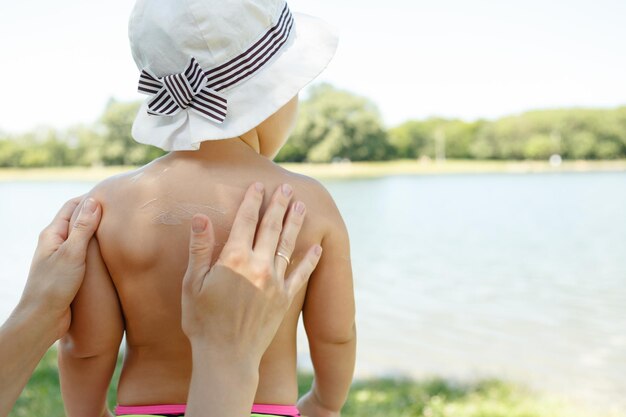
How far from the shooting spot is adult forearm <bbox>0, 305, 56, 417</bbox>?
1.10 metres

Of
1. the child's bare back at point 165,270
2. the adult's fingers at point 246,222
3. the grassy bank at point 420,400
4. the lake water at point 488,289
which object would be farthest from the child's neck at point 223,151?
the lake water at point 488,289

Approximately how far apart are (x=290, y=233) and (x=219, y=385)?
10.6 inches

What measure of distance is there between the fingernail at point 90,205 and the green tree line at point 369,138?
3047 centimetres

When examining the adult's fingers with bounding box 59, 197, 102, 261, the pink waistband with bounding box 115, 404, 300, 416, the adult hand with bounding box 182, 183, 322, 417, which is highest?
the adult's fingers with bounding box 59, 197, 102, 261

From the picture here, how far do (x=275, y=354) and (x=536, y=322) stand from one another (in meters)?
6.23

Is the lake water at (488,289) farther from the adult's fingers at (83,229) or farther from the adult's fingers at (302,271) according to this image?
the adult's fingers at (83,229)

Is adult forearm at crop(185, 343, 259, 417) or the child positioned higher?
the child

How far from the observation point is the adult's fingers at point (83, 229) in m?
1.12

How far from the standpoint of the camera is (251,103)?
3.87 feet

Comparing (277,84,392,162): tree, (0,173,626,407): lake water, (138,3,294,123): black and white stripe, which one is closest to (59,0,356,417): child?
(138,3,294,123): black and white stripe

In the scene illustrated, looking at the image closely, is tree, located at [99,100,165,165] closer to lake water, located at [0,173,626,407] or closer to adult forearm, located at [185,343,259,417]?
lake water, located at [0,173,626,407]

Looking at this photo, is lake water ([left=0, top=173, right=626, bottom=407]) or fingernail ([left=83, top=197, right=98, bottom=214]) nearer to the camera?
fingernail ([left=83, top=197, right=98, bottom=214])

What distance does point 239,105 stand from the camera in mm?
1182

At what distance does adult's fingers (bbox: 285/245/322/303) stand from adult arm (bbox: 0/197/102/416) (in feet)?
1.17
